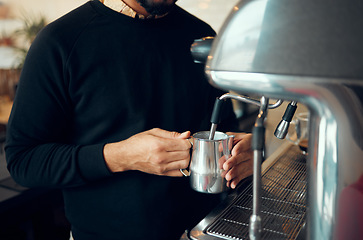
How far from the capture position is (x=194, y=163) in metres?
0.77

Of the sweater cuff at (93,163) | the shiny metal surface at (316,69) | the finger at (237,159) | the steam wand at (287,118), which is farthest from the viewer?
the sweater cuff at (93,163)

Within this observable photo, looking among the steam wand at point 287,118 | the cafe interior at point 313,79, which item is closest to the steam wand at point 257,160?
the cafe interior at point 313,79

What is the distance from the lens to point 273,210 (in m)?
0.85

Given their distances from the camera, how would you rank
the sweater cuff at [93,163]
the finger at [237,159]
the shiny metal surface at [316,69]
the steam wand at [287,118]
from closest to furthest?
1. the shiny metal surface at [316,69]
2. the steam wand at [287,118]
3. the finger at [237,159]
4. the sweater cuff at [93,163]

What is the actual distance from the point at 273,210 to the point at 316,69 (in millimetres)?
506

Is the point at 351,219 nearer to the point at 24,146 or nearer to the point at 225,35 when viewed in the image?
the point at 225,35

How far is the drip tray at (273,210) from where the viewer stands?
0.75 meters

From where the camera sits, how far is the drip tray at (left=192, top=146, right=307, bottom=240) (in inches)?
29.7

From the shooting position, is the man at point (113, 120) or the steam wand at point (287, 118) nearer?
the steam wand at point (287, 118)

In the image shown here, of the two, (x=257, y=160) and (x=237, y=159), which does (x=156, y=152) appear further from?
(x=257, y=160)

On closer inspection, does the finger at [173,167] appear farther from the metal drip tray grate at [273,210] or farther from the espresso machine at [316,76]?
the espresso machine at [316,76]

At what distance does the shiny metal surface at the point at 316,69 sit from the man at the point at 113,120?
0.33m

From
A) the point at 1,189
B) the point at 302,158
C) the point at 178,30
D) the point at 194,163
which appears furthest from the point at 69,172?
the point at 1,189

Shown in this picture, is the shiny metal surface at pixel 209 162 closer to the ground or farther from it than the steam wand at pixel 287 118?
closer to the ground
